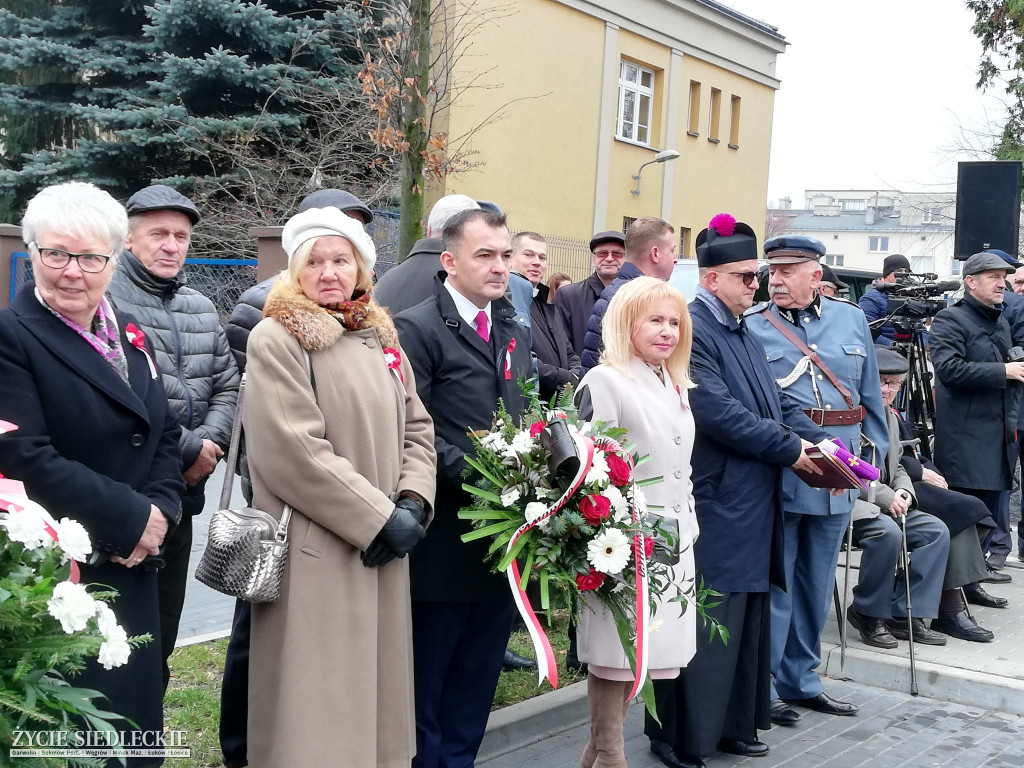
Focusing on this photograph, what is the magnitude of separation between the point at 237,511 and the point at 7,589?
4.08 feet

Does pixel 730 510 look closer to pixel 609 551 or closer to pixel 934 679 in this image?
pixel 609 551

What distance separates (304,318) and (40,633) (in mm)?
1471

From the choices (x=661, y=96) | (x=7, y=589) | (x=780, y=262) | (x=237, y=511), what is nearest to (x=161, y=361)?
(x=237, y=511)

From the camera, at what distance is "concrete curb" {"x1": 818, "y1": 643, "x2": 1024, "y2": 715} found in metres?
5.77

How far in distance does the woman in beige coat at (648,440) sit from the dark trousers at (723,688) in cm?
35

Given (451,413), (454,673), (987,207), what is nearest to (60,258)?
(451,413)

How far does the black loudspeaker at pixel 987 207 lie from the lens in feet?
32.3

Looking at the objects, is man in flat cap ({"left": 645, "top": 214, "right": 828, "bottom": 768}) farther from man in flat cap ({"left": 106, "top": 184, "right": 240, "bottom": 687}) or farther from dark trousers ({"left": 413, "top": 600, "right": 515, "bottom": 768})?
man in flat cap ({"left": 106, "top": 184, "right": 240, "bottom": 687})

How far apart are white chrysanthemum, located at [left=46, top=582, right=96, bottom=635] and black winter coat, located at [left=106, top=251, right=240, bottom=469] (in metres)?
1.85

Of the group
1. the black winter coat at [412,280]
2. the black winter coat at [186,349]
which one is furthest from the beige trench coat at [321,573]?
the black winter coat at [412,280]

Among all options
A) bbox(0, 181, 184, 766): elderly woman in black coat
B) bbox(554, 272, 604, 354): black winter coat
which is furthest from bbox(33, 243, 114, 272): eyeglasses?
bbox(554, 272, 604, 354): black winter coat

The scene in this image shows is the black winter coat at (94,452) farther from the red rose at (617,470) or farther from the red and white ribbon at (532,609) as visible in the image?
the red rose at (617,470)

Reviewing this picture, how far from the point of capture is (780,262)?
560 centimetres

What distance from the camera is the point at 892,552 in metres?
6.44
